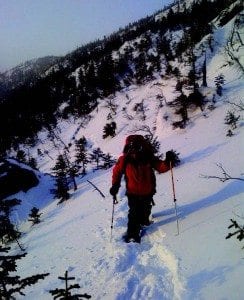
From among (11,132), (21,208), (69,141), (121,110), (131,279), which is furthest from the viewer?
(11,132)

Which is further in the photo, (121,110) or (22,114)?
(22,114)

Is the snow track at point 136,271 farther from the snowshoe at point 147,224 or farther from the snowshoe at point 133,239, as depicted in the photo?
the snowshoe at point 147,224

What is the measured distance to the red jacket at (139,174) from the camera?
6281 mm

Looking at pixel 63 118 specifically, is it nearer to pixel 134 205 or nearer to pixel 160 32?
pixel 160 32

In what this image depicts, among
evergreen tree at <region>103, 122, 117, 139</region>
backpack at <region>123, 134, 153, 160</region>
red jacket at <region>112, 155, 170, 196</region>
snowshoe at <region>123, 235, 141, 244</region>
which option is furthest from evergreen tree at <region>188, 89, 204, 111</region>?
snowshoe at <region>123, 235, 141, 244</region>

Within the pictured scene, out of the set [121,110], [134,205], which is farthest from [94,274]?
[121,110]

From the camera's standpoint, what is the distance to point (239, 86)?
96.8 feet

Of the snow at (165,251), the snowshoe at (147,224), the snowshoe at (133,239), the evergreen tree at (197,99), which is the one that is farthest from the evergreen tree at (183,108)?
the snowshoe at (133,239)

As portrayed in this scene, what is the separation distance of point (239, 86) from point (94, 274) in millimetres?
27306

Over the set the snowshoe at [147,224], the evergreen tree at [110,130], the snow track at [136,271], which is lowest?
the snow track at [136,271]

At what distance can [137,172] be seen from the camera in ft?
20.6

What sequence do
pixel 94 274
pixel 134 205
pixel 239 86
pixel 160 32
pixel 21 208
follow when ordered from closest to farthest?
pixel 94 274 → pixel 134 205 → pixel 21 208 → pixel 239 86 → pixel 160 32

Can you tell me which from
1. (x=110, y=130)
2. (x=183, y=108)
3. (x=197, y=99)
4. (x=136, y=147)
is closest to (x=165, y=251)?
(x=136, y=147)

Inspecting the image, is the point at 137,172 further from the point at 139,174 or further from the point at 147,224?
the point at 147,224
